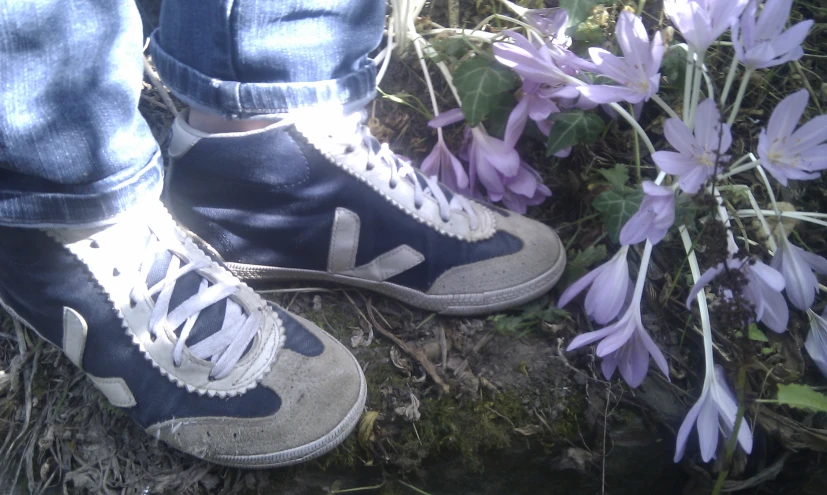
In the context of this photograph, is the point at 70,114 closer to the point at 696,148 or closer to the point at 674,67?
the point at 696,148

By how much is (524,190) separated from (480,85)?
0.25 m

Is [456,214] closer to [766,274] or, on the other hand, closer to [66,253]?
[766,274]

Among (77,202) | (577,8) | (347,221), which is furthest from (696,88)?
(77,202)

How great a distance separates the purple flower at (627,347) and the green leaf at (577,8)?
0.57 meters

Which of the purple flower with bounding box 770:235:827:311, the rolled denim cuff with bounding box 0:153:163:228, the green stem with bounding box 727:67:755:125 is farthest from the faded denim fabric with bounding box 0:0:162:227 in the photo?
the purple flower with bounding box 770:235:827:311

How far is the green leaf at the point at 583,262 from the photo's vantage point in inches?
49.7

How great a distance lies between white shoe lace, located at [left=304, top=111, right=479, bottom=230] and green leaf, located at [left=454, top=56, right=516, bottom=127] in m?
0.17

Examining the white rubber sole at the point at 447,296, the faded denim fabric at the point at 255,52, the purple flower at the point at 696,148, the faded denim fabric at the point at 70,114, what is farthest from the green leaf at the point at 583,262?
the faded denim fabric at the point at 70,114

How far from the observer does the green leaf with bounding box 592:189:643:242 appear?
114cm

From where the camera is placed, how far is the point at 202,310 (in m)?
1.06

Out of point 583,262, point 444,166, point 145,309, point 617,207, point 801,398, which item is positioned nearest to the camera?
point 801,398

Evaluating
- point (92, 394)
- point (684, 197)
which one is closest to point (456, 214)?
point (684, 197)

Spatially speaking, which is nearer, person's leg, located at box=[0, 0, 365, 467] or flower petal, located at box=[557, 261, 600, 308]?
person's leg, located at box=[0, 0, 365, 467]

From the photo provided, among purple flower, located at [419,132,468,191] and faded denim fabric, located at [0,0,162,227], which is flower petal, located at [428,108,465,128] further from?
faded denim fabric, located at [0,0,162,227]
